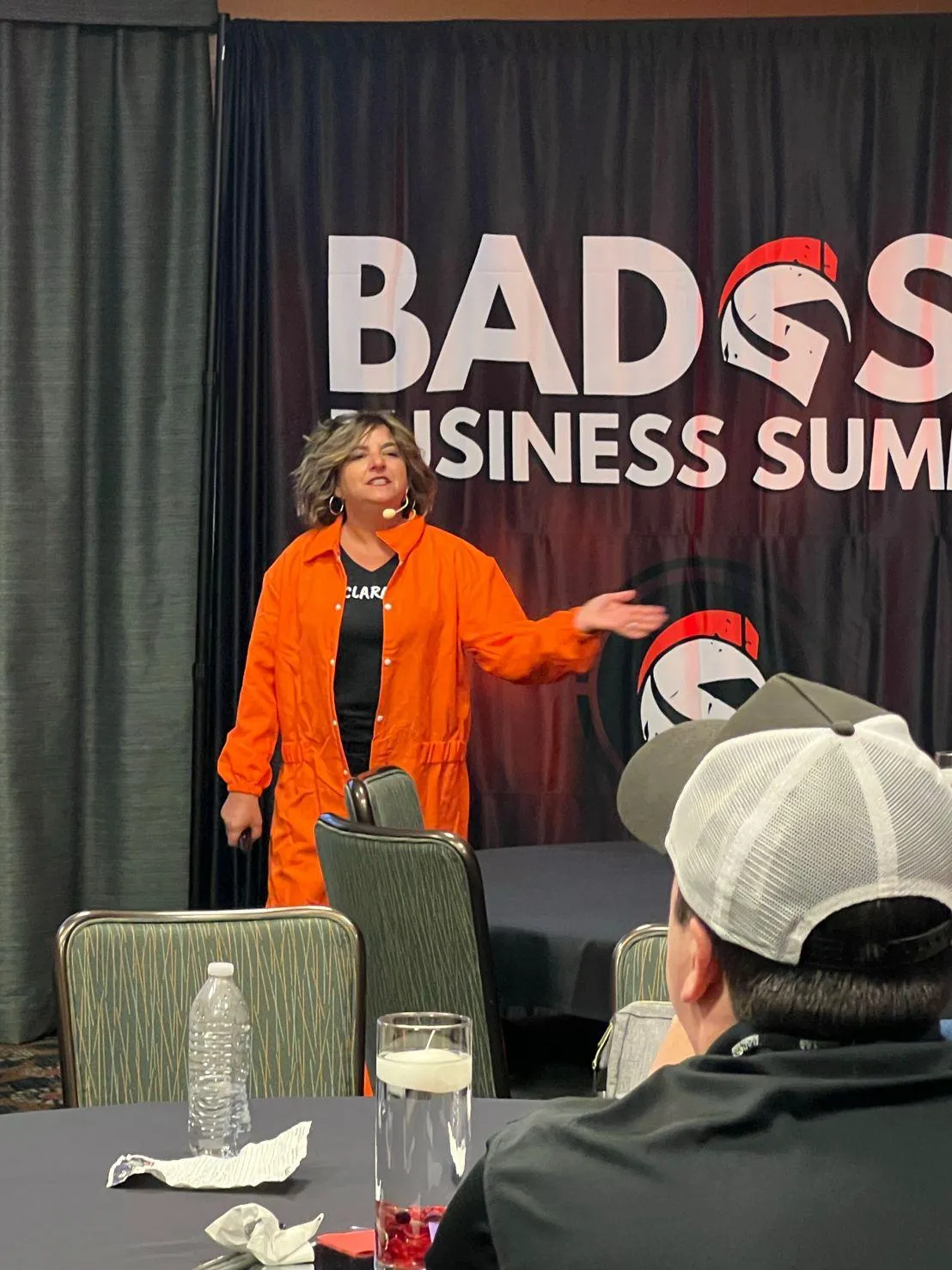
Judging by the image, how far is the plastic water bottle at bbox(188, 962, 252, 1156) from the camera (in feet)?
5.49

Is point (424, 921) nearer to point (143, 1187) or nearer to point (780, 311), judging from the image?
point (143, 1187)

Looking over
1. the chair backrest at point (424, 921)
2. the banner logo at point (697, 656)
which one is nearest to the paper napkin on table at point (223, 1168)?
the chair backrest at point (424, 921)

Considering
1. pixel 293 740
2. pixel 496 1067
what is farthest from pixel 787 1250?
pixel 293 740

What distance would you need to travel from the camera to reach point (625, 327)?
5047 millimetres

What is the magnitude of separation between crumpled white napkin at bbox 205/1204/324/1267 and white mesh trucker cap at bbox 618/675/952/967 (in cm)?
61

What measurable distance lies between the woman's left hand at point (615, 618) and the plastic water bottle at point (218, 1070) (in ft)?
7.52

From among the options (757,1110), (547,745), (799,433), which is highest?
(799,433)

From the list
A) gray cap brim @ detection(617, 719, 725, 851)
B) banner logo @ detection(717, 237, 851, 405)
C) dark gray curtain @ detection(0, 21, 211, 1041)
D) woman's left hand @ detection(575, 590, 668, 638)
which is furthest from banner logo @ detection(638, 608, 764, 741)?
gray cap brim @ detection(617, 719, 725, 851)

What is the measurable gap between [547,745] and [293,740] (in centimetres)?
99

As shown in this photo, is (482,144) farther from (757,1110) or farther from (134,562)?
(757,1110)

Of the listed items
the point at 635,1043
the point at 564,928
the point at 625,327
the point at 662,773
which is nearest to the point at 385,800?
the point at 564,928

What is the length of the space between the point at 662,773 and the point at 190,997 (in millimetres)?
1077

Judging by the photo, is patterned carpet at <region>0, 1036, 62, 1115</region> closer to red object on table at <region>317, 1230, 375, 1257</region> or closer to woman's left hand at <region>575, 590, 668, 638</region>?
woman's left hand at <region>575, 590, 668, 638</region>

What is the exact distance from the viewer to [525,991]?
10.7 feet
